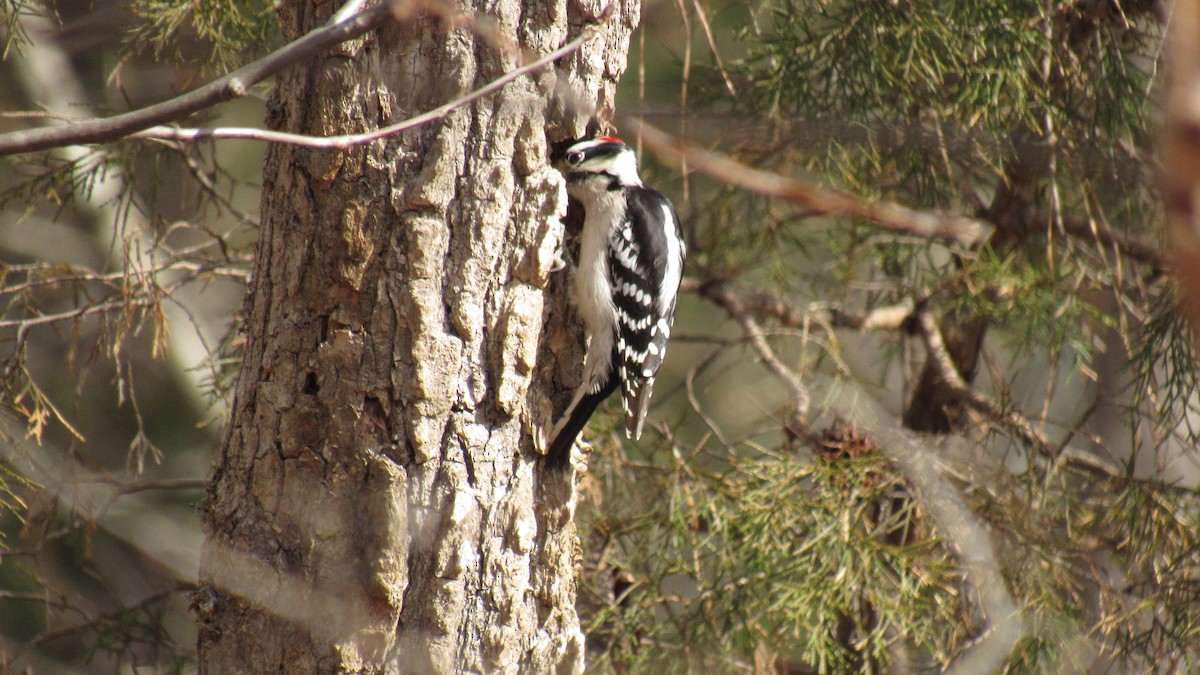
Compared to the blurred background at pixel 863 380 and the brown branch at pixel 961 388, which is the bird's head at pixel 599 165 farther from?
the brown branch at pixel 961 388

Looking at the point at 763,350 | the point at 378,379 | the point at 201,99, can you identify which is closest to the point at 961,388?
the point at 763,350

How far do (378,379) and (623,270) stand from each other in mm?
1118

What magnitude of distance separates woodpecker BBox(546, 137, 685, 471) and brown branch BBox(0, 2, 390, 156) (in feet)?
4.31

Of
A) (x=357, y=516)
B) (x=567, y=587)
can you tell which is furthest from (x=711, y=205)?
(x=357, y=516)

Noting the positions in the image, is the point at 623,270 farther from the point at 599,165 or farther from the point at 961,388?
the point at 961,388

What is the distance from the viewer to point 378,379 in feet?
7.09

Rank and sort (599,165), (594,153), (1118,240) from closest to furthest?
(594,153) → (599,165) → (1118,240)

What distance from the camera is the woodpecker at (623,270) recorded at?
2.81 meters

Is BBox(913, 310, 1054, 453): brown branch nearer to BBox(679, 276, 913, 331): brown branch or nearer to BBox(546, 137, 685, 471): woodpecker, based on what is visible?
BBox(679, 276, 913, 331): brown branch

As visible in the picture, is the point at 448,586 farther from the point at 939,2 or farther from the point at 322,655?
the point at 939,2

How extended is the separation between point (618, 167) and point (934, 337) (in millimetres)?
1648

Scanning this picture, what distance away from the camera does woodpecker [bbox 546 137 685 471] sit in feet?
9.23

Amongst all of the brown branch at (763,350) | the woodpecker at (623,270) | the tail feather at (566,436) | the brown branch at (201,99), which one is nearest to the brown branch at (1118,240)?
the brown branch at (763,350)

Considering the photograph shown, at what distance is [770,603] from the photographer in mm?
3213
